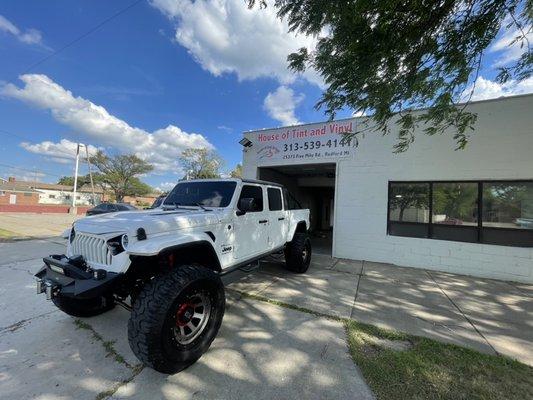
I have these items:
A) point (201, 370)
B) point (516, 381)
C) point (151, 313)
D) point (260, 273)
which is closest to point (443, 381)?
point (516, 381)

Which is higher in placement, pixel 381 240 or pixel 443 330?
pixel 381 240

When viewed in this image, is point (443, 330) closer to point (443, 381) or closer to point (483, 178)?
point (443, 381)

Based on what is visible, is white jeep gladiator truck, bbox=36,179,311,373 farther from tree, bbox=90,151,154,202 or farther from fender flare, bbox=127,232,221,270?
tree, bbox=90,151,154,202

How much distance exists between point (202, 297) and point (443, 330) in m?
3.35

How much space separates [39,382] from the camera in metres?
2.49

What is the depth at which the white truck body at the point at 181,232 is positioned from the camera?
2.79 metres

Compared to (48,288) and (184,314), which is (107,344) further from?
(184,314)

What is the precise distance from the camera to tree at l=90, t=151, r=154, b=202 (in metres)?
50.1

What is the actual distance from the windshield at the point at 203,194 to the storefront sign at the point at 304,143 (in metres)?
5.07

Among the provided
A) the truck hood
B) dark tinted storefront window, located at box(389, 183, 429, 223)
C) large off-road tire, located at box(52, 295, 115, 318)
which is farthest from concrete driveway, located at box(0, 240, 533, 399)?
dark tinted storefront window, located at box(389, 183, 429, 223)

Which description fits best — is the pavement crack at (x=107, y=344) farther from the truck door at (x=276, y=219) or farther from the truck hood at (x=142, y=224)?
the truck door at (x=276, y=219)

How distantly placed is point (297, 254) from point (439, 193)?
4481mm

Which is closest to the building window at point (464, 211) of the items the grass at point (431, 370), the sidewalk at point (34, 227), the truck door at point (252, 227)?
the truck door at point (252, 227)

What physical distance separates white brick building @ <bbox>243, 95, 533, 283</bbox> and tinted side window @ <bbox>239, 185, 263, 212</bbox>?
A: 4.36 metres
